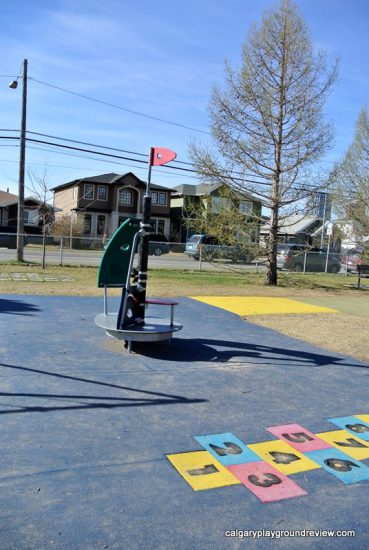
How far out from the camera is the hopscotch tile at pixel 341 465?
361cm

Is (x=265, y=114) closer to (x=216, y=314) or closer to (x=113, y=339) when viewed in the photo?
(x=216, y=314)

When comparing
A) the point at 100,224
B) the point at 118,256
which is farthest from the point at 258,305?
the point at 100,224

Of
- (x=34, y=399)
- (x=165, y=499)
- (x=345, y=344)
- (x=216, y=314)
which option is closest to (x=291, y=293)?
(x=216, y=314)

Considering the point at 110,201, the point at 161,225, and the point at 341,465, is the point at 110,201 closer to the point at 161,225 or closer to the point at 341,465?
the point at 161,225

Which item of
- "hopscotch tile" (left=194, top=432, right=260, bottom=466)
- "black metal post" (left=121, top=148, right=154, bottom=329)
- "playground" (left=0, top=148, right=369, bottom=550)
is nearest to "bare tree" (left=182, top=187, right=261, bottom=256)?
"playground" (left=0, top=148, right=369, bottom=550)

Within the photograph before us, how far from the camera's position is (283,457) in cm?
386

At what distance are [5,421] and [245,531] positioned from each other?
229 cm

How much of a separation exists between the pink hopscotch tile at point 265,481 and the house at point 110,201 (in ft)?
149

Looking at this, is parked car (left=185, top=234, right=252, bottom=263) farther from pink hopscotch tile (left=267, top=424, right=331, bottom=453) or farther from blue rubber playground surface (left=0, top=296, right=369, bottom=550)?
pink hopscotch tile (left=267, top=424, right=331, bottom=453)

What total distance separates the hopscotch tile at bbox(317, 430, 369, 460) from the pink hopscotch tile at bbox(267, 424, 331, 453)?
9 cm

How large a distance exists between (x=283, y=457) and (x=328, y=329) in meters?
5.87

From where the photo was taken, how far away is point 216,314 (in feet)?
34.3

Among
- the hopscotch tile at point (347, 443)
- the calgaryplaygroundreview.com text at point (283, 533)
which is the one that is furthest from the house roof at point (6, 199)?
the calgaryplaygroundreview.com text at point (283, 533)

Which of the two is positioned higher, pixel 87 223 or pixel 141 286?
pixel 87 223
